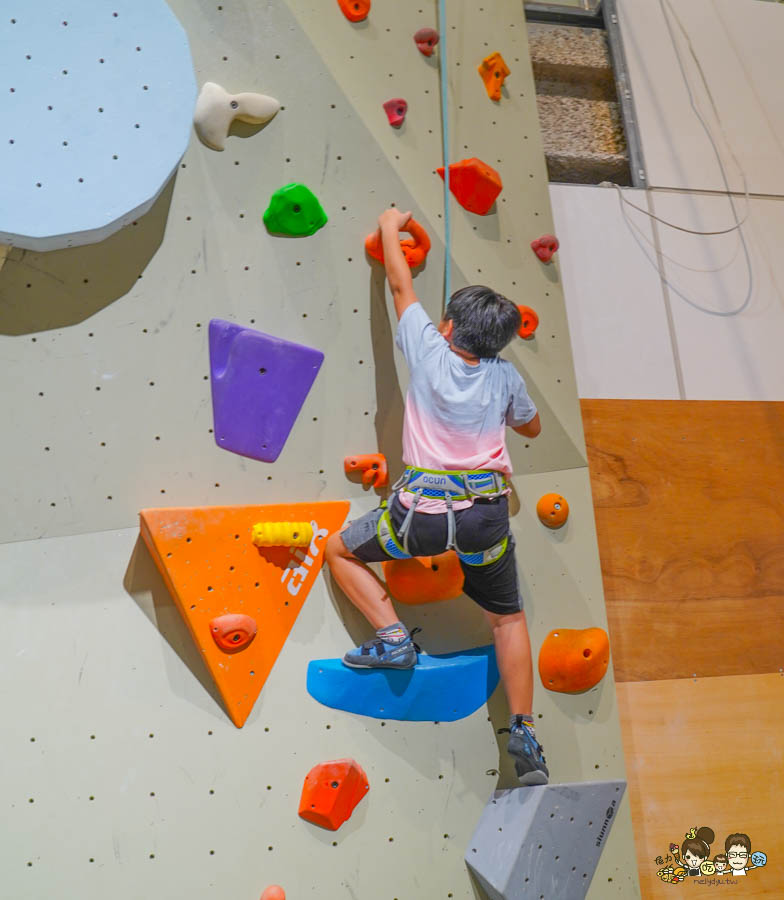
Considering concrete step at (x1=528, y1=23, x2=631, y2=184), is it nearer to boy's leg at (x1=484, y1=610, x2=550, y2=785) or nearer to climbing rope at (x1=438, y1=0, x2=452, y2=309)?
climbing rope at (x1=438, y1=0, x2=452, y2=309)

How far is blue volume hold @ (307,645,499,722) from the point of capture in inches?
74.9

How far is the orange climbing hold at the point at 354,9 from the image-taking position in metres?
2.19

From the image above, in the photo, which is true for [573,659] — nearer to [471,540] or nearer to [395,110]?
[471,540]

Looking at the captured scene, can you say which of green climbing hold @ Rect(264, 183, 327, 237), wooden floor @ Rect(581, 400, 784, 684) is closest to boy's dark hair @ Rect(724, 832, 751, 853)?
wooden floor @ Rect(581, 400, 784, 684)

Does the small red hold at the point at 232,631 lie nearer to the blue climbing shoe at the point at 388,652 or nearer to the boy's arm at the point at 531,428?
the blue climbing shoe at the point at 388,652

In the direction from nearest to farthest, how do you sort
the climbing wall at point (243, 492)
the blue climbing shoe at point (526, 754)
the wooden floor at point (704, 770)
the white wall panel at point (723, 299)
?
1. the climbing wall at point (243, 492)
2. the blue climbing shoe at point (526, 754)
3. the wooden floor at point (704, 770)
4. the white wall panel at point (723, 299)

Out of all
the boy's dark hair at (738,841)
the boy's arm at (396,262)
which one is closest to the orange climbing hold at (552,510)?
the boy's arm at (396,262)

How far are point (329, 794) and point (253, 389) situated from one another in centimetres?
89

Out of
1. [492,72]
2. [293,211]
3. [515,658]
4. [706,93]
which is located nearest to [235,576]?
[515,658]

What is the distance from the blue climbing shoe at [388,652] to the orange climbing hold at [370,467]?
0.35 m

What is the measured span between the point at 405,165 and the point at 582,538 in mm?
1043

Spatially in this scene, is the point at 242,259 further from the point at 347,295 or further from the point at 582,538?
the point at 582,538

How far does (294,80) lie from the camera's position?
2115mm

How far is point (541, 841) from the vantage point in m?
1.87
